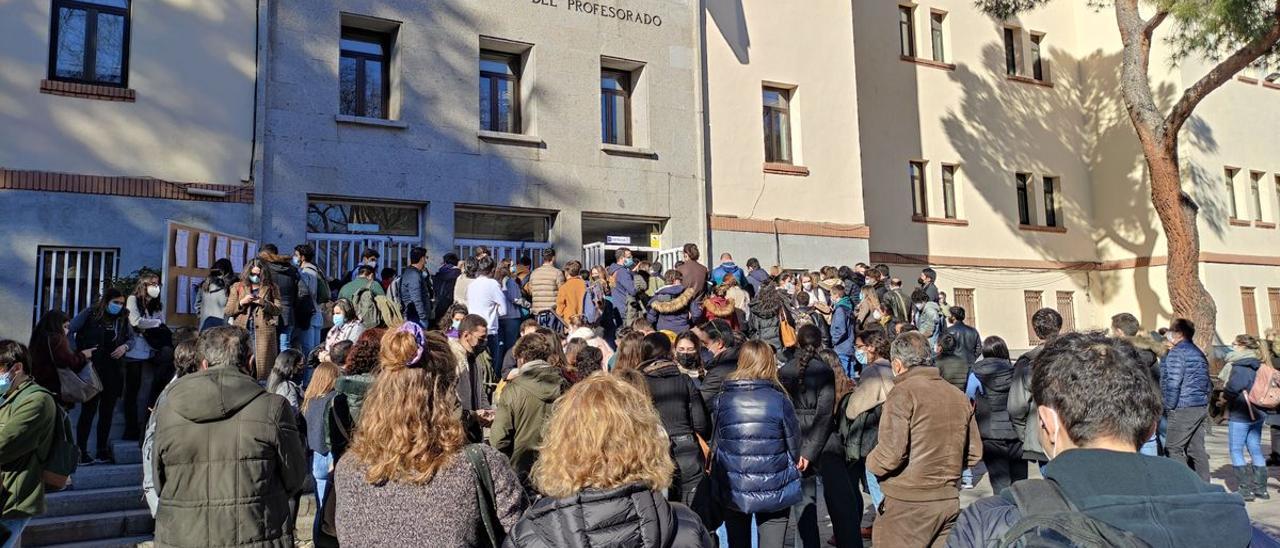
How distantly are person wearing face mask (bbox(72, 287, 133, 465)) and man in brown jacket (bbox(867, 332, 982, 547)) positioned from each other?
7682 millimetres

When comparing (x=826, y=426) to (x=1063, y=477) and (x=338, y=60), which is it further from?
(x=338, y=60)

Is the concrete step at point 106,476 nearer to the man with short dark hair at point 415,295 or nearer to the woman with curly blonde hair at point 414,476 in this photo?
the man with short dark hair at point 415,295

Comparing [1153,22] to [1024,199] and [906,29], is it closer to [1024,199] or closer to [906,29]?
[906,29]

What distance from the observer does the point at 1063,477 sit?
1.95 metres

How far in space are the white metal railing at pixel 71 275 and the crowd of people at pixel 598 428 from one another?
303 centimetres

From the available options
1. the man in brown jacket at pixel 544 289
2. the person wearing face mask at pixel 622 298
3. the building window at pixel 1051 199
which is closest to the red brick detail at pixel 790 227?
the person wearing face mask at pixel 622 298

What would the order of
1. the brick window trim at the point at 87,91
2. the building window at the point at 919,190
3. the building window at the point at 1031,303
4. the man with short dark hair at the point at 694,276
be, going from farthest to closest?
the building window at the point at 1031,303
the building window at the point at 919,190
the brick window trim at the point at 87,91
the man with short dark hair at the point at 694,276

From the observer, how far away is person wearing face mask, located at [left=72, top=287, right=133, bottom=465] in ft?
29.3

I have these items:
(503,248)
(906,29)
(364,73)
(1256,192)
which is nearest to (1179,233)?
(906,29)

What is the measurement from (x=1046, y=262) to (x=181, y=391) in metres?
25.1

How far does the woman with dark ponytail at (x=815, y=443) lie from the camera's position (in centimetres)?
652

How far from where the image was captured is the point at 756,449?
5410 mm

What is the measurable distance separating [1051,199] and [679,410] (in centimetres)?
2339

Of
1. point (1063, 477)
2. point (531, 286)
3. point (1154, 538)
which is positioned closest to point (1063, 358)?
point (1063, 477)
